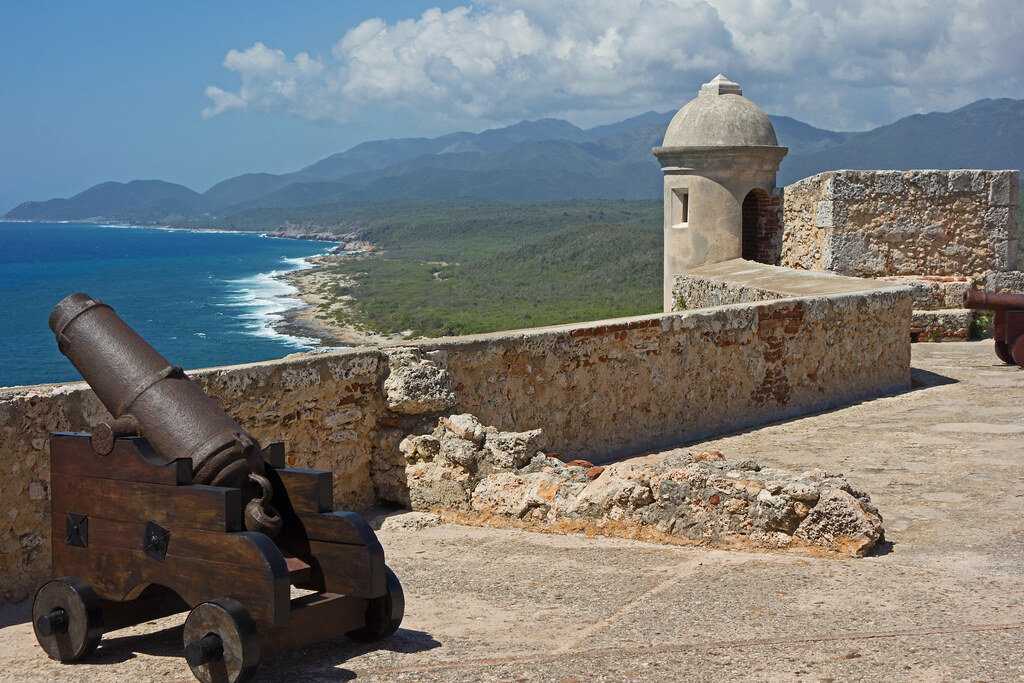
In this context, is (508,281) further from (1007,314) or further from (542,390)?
(542,390)

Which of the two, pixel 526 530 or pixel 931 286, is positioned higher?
pixel 931 286

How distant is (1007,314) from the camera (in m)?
10.2

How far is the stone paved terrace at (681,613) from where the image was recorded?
3303 millimetres

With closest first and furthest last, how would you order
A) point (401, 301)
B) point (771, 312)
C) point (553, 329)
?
point (553, 329) → point (771, 312) → point (401, 301)

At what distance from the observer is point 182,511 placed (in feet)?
11.1

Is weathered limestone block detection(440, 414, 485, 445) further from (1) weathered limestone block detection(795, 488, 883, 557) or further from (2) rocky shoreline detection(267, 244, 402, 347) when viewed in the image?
(2) rocky shoreline detection(267, 244, 402, 347)

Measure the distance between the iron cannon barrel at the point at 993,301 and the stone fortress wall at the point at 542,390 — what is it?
3.31 ft

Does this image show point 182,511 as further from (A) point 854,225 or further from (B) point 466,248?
(B) point 466,248

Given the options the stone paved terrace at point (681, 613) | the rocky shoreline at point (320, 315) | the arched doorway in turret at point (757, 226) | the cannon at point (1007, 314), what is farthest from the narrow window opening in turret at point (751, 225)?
the rocky shoreline at point (320, 315)

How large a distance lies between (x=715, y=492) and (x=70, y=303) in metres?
2.89

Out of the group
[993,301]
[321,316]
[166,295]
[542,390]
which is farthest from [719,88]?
[166,295]

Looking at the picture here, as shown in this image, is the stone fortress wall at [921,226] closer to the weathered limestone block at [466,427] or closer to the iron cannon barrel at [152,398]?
the weathered limestone block at [466,427]

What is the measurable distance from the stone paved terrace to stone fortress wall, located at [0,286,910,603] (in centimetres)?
57

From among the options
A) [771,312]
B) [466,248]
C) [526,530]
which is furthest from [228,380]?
[466,248]
